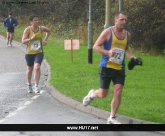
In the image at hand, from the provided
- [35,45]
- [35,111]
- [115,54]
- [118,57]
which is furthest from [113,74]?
[35,45]

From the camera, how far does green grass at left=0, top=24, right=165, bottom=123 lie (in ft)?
36.0

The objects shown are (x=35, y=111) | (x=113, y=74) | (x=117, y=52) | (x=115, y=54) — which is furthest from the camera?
(x=35, y=111)

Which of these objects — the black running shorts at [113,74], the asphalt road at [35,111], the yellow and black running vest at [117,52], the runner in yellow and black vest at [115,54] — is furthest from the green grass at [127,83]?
the yellow and black running vest at [117,52]

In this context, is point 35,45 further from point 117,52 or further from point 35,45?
point 117,52

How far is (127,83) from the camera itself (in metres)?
14.9

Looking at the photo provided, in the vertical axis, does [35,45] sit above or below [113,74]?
above

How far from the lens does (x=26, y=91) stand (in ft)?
48.1

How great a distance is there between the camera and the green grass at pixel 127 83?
36.0 feet

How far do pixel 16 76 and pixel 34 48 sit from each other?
440 centimetres

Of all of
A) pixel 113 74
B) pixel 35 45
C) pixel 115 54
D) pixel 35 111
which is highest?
pixel 115 54

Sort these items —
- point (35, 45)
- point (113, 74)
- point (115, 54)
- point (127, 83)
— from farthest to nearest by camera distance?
point (127, 83), point (35, 45), point (113, 74), point (115, 54)

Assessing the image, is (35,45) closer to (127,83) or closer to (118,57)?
(127,83)

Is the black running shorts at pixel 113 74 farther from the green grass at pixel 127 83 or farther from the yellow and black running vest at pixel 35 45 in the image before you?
the yellow and black running vest at pixel 35 45

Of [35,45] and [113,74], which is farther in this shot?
[35,45]
